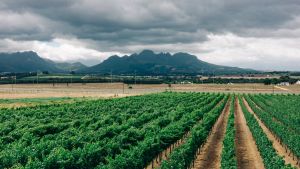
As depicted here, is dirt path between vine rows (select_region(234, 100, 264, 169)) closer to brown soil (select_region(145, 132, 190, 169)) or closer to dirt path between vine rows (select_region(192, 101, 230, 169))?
dirt path between vine rows (select_region(192, 101, 230, 169))

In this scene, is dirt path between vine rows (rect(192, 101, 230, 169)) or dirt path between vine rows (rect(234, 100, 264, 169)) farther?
dirt path between vine rows (rect(234, 100, 264, 169))

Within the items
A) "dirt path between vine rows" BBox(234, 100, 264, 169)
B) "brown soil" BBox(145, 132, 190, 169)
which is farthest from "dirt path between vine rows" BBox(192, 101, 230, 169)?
"brown soil" BBox(145, 132, 190, 169)

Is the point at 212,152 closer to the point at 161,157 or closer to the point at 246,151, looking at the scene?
the point at 246,151

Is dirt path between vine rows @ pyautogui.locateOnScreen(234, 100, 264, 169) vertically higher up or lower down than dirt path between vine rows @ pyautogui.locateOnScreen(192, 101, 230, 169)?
lower down

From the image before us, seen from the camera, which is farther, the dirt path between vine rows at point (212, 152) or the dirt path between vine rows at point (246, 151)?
the dirt path between vine rows at point (246, 151)

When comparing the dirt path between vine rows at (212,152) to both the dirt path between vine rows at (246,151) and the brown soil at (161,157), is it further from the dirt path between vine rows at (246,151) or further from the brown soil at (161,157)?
the brown soil at (161,157)

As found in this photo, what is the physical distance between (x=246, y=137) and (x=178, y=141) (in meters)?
8.67

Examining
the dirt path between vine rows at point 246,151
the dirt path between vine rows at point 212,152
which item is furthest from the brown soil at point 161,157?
the dirt path between vine rows at point 246,151

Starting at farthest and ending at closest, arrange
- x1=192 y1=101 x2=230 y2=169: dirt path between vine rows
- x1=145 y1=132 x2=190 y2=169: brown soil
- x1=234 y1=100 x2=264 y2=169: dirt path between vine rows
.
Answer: x1=234 y1=100 x2=264 y2=169: dirt path between vine rows → x1=192 y1=101 x2=230 y2=169: dirt path between vine rows → x1=145 y1=132 x2=190 y2=169: brown soil

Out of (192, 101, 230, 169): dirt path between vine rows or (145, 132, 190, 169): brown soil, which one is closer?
(145, 132, 190, 169): brown soil

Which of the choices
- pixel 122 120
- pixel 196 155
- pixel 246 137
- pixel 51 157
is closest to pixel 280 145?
pixel 246 137

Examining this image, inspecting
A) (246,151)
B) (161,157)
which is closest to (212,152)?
(246,151)

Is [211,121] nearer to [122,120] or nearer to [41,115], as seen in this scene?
[122,120]

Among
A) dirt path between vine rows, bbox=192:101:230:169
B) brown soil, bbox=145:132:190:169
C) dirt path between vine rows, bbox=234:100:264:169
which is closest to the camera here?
brown soil, bbox=145:132:190:169
